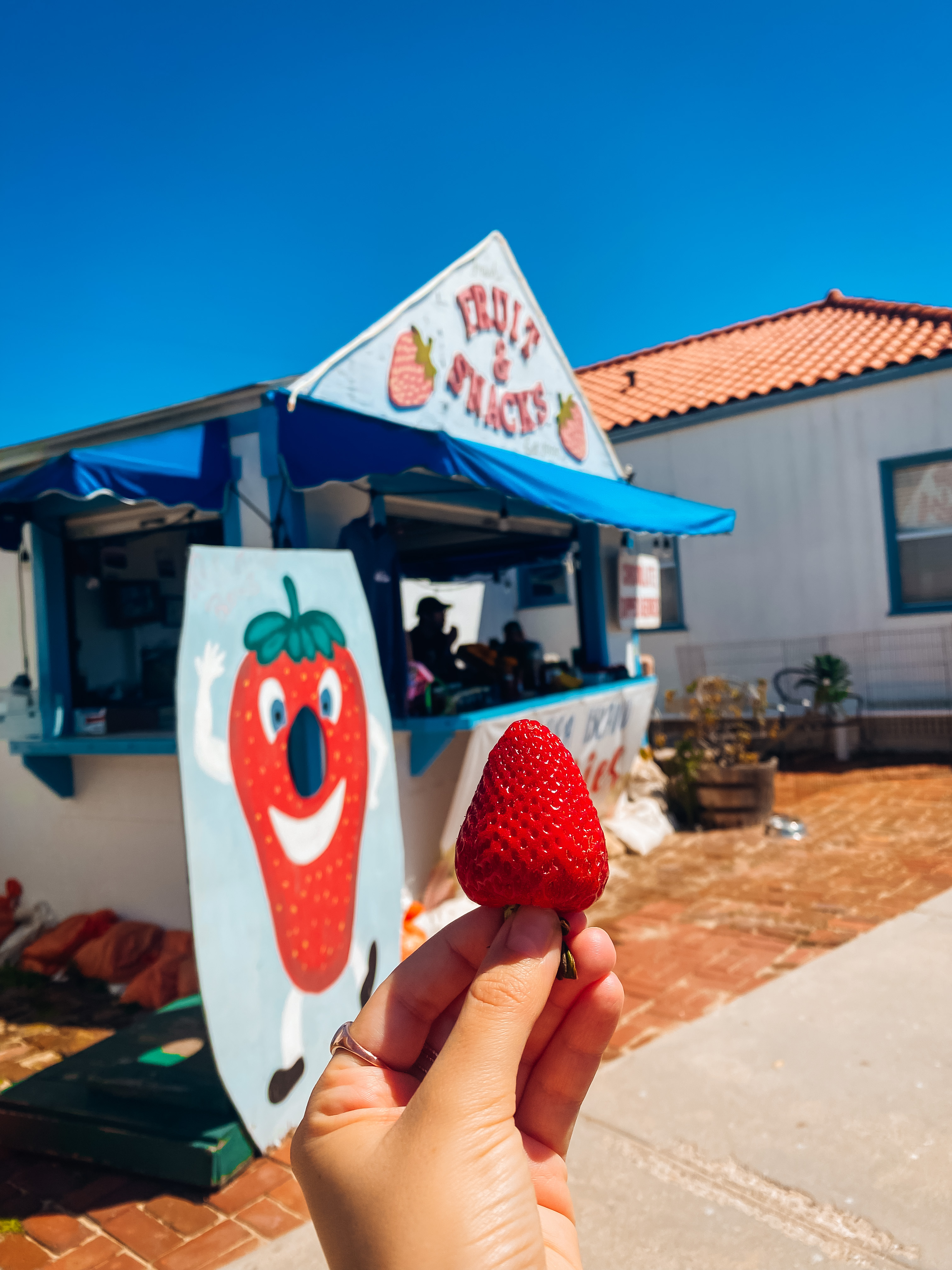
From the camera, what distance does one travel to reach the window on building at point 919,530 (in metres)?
10.6

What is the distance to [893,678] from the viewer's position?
10.8 metres

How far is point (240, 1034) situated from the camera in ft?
9.37

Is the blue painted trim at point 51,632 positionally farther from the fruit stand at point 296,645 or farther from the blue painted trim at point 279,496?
the blue painted trim at point 279,496

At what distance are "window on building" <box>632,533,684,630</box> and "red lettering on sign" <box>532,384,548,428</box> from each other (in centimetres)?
550

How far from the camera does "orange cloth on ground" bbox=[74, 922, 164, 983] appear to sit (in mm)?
5125

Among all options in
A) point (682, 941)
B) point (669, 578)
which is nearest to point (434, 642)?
point (682, 941)

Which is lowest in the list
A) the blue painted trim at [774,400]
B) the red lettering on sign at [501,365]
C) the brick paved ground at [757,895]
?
the brick paved ground at [757,895]

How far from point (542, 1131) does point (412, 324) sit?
5220 millimetres

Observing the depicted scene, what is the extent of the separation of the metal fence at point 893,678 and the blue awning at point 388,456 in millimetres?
5474

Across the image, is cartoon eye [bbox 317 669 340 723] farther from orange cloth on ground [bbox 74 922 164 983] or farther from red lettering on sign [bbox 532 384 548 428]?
red lettering on sign [bbox 532 384 548 428]

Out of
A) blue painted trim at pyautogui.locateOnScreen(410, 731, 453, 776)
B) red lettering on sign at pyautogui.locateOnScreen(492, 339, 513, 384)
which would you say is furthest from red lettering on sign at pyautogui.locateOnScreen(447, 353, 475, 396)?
blue painted trim at pyautogui.locateOnScreen(410, 731, 453, 776)

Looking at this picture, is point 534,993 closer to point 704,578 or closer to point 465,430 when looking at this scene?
point 465,430

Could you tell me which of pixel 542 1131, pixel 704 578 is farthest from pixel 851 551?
pixel 542 1131

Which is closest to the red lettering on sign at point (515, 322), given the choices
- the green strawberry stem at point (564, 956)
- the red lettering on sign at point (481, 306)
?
the red lettering on sign at point (481, 306)
